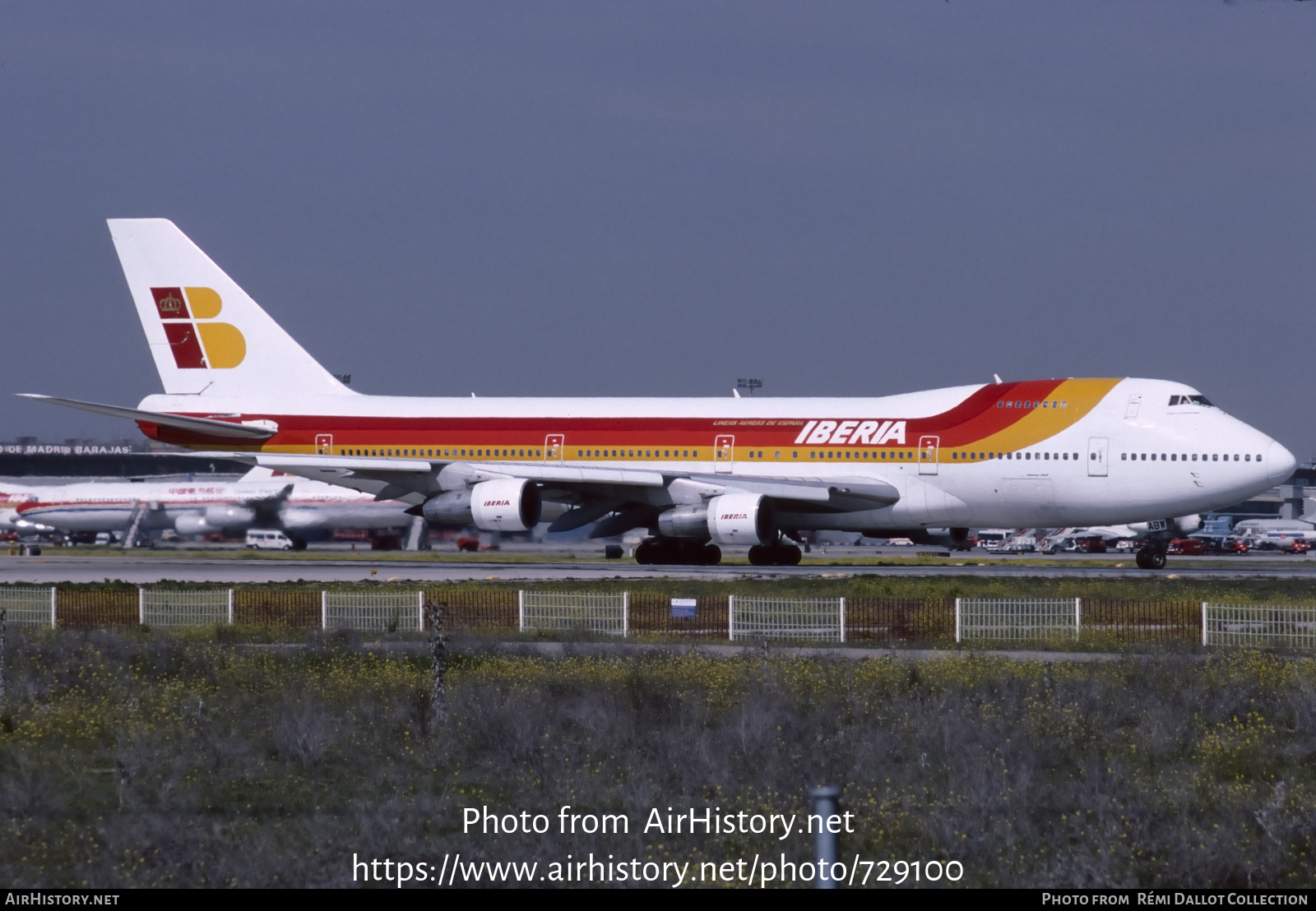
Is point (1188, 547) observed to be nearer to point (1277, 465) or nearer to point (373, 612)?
point (1277, 465)

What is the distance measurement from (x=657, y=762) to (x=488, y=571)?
29447 millimetres

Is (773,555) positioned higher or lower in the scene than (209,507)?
lower

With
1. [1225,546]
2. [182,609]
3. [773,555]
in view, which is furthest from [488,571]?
[1225,546]

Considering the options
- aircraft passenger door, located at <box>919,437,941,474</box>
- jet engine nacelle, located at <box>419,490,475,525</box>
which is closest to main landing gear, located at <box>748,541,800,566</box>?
aircraft passenger door, located at <box>919,437,941,474</box>

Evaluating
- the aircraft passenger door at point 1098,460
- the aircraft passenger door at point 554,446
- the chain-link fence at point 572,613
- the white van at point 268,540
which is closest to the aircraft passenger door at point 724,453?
the aircraft passenger door at point 554,446

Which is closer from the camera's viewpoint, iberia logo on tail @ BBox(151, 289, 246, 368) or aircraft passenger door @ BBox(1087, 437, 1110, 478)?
aircraft passenger door @ BBox(1087, 437, 1110, 478)

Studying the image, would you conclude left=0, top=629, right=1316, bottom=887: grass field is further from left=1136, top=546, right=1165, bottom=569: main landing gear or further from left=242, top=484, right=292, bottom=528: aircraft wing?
left=242, top=484, right=292, bottom=528: aircraft wing

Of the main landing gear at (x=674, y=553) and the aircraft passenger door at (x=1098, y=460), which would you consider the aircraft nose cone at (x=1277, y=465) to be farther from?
the main landing gear at (x=674, y=553)

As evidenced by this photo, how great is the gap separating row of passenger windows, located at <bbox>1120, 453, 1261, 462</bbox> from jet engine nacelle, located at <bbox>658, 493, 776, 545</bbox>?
31.2 ft

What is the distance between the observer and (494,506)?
41.6m

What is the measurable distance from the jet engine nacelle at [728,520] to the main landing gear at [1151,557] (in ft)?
33.2

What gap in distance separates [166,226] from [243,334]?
4.47m

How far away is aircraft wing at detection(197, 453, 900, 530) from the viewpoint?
41531mm
